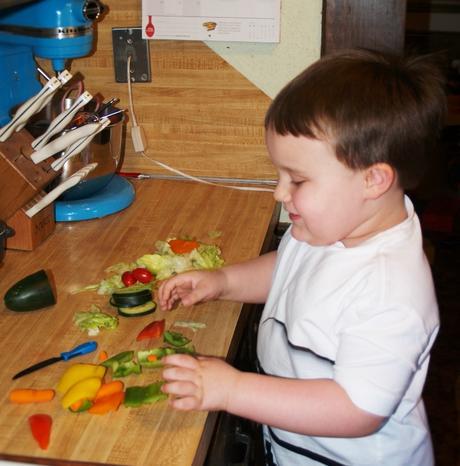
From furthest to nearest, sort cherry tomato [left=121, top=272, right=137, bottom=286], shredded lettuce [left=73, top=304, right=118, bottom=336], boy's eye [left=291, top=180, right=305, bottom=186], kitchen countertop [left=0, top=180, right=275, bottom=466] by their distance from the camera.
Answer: cherry tomato [left=121, top=272, right=137, bottom=286]
shredded lettuce [left=73, top=304, right=118, bottom=336]
boy's eye [left=291, top=180, right=305, bottom=186]
kitchen countertop [left=0, top=180, right=275, bottom=466]

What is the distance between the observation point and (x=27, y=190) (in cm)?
125

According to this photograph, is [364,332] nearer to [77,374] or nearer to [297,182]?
[297,182]

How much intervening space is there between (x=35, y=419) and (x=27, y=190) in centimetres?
52

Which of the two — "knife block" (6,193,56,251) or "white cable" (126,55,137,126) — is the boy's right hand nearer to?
"knife block" (6,193,56,251)

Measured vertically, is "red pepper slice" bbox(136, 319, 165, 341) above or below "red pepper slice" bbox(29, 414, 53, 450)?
below

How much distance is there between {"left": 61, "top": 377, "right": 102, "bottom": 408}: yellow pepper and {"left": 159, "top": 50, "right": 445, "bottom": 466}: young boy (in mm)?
90

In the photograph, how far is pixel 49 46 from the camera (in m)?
1.36

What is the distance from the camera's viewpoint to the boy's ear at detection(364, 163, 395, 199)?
875mm

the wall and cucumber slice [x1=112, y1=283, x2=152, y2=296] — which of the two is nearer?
cucumber slice [x1=112, y1=283, x2=152, y2=296]

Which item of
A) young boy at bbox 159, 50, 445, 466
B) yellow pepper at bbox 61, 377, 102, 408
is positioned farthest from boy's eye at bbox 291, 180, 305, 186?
yellow pepper at bbox 61, 377, 102, 408

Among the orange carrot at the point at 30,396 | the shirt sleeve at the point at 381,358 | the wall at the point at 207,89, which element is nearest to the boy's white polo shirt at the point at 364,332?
the shirt sleeve at the point at 381,358

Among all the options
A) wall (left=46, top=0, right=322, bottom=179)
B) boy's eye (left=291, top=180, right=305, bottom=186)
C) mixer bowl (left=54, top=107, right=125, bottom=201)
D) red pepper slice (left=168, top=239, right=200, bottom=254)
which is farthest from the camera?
wall (left=46, top=0, right=322, bottom=179)

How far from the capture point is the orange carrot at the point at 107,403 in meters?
0.84

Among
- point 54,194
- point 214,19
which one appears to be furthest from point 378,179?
point 214,19
